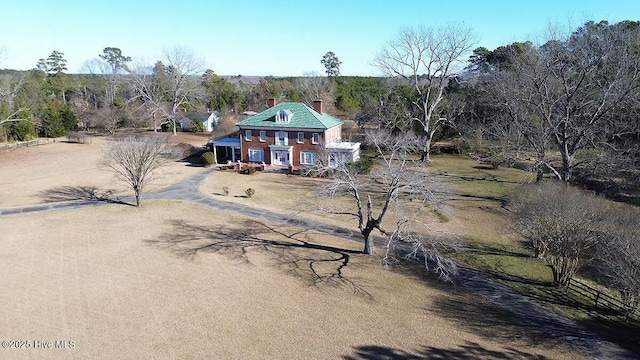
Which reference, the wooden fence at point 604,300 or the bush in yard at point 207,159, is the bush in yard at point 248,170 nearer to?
the bush in yard at point 207,159

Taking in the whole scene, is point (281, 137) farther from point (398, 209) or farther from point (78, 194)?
point (398, 209)

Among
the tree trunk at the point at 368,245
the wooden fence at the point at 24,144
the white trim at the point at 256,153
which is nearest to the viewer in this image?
the tree trunk at the point at 368,245

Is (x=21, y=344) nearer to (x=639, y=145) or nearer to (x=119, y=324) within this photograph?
(x=119, y=324)

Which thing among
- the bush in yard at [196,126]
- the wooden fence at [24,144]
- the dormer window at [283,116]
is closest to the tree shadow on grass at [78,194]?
the dormer window at [283,116]

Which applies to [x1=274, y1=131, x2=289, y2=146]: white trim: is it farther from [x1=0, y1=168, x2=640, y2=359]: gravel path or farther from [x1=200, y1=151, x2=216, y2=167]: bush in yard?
[x1=0, y1=168, x2=640, y2=359]: gravel path

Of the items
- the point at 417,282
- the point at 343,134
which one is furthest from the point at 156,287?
the point at 343,134
